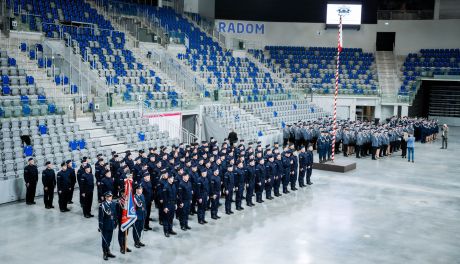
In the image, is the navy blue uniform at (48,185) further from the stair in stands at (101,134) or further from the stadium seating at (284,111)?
the stadium seating at (284,111)

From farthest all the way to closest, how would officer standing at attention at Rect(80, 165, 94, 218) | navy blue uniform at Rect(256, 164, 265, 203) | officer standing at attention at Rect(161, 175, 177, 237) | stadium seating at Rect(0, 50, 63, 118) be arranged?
1. stadium seating at Rect(0, 50, 63, 118)
2. navy blue uniform at Rect(256, 164, 265, 203)
3. officer standing at attention at Rect(80, 165, 94, 218)
4. officer standing at attention at Rect(161, 175, 177, 237)

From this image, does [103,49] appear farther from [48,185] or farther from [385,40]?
[385,40]

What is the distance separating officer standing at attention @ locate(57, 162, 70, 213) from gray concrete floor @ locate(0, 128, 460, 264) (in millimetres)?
270

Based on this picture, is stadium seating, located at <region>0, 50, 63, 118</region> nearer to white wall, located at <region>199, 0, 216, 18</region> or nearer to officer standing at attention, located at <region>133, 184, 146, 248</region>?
officer standing at attention, located at <region>133, 184, 146, 248</region>

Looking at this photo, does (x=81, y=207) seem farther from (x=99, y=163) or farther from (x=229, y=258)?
(x=229, y=258)

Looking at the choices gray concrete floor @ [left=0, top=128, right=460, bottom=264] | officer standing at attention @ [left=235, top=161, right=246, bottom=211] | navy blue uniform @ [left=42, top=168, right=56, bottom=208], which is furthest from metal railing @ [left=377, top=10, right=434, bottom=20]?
navy blue uniform @ [left=42, top=168, right=56, bottom=208]

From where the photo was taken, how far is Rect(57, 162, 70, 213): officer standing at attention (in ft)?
47.8

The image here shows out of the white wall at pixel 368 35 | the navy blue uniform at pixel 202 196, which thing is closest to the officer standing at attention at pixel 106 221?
the navy blue uniform at pixel 202 196

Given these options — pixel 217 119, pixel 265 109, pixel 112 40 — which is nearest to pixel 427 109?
pixel 265 109

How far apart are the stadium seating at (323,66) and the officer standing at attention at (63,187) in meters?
26.8

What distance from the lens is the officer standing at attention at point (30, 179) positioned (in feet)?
49.4

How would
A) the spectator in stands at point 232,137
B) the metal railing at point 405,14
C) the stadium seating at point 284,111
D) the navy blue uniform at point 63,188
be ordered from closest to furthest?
the navy blue uniform at point 63,188
the spectator in stands at point 232,137
the stadium seating at point 284,111
the metal railing at point 405,14

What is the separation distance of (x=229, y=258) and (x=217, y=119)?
646 inches

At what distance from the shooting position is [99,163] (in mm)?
15516
